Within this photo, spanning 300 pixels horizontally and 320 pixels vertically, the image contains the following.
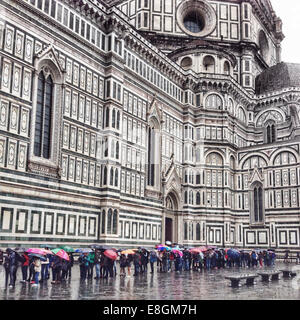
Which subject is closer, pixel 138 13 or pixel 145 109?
pixel 145 109

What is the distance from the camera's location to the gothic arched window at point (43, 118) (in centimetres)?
2500

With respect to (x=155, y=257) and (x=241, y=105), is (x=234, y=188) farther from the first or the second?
(x=155, y=257)

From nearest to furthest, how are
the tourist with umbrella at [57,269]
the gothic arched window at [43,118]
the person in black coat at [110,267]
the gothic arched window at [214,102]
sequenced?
the tourist with umbrella at [57,269] → the person in black coat at [110,267] → the gothic arched window at [43,118] → the gothic arched window at [214,102]

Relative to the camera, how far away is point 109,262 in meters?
19.3

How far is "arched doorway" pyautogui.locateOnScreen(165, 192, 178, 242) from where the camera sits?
37.4 metres

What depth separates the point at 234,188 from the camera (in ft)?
142

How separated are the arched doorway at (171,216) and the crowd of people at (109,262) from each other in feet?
24.7

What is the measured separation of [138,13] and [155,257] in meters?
33.4

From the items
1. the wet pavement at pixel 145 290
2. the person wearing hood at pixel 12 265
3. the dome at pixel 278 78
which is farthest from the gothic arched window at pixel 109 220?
the dome at pixel 278 78

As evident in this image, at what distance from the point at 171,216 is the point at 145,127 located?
8.98 meters

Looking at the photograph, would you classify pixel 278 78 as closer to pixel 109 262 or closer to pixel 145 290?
pixel 109 262

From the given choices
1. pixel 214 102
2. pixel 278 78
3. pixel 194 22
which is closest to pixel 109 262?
pixel 214 102

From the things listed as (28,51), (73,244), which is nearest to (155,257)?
(73,244)

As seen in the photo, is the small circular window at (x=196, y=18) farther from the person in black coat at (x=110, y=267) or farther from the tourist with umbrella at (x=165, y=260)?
the person in black coat at (x=110, y=267)
